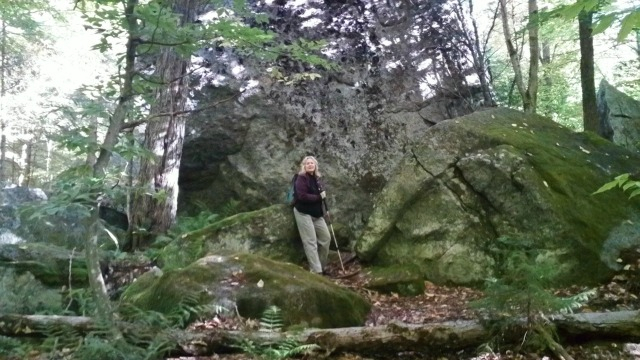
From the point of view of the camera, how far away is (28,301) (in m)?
5.20

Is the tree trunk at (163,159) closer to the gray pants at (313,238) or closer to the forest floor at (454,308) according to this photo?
the gray pants at (313,238)

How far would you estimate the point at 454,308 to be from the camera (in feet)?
19.3

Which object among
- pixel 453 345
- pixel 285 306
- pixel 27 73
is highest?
pixel 27 73

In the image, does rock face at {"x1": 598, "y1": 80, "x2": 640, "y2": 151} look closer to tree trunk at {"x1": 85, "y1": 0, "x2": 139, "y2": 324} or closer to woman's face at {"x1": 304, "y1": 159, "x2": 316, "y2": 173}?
woman's face at {"x1": 304, "y1": 159, "x2": 316, "y2": 173}

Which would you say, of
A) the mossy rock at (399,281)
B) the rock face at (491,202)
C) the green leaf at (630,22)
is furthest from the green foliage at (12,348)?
the rock face at (491,202)

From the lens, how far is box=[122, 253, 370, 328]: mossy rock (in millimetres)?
4949

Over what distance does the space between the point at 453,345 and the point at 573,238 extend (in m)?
3.29

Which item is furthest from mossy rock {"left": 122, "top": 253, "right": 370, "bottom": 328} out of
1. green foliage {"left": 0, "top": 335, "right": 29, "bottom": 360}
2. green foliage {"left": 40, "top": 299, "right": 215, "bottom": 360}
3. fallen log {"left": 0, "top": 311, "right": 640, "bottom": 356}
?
green foliage {"left": 0, "top": 335, "right": 29, "bottom": 360}

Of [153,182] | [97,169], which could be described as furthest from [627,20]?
[153,182]

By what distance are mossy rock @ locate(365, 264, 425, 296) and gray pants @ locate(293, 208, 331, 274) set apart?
3.35ft

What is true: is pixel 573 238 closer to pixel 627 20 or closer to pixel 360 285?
pixel 360 285

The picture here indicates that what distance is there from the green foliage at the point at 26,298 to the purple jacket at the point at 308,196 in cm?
377

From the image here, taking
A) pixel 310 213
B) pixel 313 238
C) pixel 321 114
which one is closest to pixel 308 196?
pixel 310 213

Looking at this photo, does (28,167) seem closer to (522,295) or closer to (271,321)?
(271,321)
